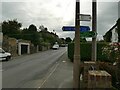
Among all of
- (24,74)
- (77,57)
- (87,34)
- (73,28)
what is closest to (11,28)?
(24,74)

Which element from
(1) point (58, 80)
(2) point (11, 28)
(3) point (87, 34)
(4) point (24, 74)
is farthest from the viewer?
(2) point (11, 28)

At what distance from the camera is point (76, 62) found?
829cm

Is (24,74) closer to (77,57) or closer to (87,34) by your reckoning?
(87,34)

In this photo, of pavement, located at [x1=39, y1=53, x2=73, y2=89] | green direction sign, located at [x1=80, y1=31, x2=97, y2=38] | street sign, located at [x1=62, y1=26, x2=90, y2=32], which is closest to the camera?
street sign, located at [x1=62, y1=26, x2=90, y2=32]

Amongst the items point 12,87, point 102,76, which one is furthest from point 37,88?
point 102,76

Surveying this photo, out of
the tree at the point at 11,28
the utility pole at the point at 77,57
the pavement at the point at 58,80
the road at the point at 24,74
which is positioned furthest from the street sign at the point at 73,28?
the tree at the point at 11,28

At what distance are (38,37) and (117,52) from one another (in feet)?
186

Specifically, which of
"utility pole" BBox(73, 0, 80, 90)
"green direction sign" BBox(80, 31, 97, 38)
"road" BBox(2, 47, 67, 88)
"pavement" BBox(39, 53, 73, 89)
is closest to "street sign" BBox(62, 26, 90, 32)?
"green direction sign" BBox(80, 31, 97, 38)

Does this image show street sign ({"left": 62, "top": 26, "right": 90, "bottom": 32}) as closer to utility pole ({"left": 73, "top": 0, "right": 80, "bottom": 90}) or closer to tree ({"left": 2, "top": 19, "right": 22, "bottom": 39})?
utility pole ({"left": 73, "top": 0, "right": 80, "bottom": 90})

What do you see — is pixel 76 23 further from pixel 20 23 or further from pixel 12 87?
pixel 20 23

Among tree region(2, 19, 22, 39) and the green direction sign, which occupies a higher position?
tree region(2, 19, 22, 39)

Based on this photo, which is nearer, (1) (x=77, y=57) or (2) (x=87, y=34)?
(1) (x=77, y=57)

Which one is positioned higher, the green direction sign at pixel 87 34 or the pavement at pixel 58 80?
the green direction sign at pixel 87 34

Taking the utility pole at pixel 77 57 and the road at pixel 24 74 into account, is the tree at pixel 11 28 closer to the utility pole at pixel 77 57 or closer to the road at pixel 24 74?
the road at pixel 24 74
